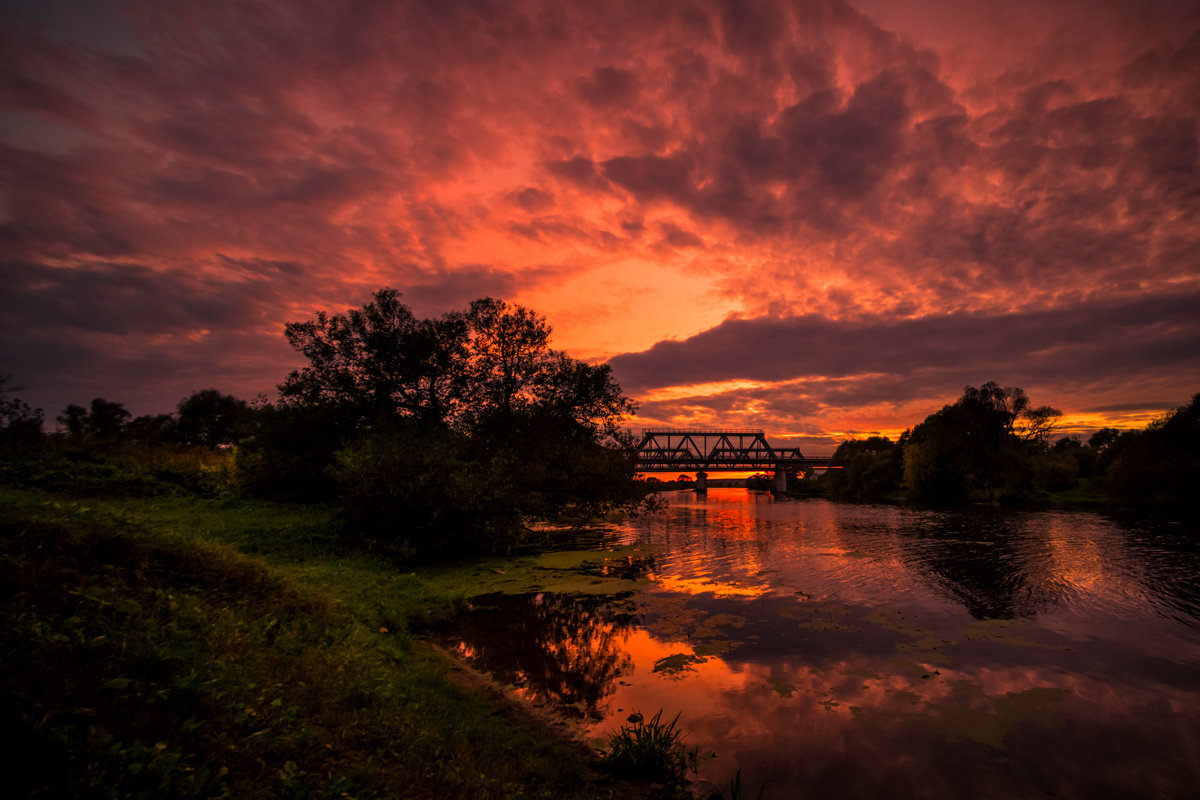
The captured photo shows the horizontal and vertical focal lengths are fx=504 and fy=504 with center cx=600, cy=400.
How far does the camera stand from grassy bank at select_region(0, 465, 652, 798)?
4785mm

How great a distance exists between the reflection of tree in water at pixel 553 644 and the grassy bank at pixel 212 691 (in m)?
1.41

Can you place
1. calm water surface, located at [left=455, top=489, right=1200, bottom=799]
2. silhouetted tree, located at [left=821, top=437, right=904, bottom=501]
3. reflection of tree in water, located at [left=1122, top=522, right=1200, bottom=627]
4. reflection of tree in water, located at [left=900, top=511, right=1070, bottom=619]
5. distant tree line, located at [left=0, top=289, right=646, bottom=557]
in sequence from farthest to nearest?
silhouetted tree, located at [left=821, top=437, right=904, bottom=501] → distant tree line, located at [left=0, top=289, right=646, bottom=557] → reflection of tree in water, located at [left=900, top=511, right=1070, bottom=619] → reflection of tree in water, located at [left=1122, top=522, right=1200, bottom=627] → calm water surface, located at [left=455, top=489, right=1200, bottom=799]

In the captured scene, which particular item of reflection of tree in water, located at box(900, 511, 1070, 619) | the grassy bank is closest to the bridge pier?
reflection of tree in water, located at box(900, 511, 1070, 619)

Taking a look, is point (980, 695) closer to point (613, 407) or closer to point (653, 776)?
point (653, 776)

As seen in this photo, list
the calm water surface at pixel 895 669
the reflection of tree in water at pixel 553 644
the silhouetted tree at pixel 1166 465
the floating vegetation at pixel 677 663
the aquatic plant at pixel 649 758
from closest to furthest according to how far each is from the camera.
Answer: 1. the aquatic plant at pixel 649 758
2. the calm water surface at pixel 895 669
3. the reflection of tree in water at pixel 553 644
4. the floating vegetation at pixel 677 663
5. the silhouetted tree at pixel 1166 465

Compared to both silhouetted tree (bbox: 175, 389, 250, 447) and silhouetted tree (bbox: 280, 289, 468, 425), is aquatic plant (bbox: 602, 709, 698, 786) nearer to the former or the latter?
silhouetted tree (bbox: 280, 289, 468, 425)

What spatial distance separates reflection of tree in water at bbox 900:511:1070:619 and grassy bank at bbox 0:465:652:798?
57.3 feet

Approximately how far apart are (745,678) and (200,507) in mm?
24544

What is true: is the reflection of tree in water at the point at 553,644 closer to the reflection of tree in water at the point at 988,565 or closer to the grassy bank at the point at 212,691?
the grassy bank at the point at 212,691

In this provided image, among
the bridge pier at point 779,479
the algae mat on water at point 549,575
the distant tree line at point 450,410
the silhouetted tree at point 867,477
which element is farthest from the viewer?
the bridge pier at point 779,479

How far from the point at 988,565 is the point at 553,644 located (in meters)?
24.1

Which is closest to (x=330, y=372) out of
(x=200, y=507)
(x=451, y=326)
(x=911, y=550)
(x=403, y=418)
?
(x=403, y=418)

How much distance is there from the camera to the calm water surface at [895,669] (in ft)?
27.4

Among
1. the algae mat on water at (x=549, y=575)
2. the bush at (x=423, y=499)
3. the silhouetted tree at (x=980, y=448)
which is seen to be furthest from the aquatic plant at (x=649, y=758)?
the silhouetted tree at (x=980, y=448)
